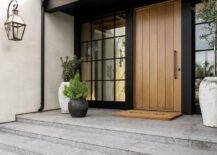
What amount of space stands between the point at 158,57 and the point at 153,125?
176 cm

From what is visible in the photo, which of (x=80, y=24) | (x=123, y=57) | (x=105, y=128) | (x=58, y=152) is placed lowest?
(x=58, y=152)

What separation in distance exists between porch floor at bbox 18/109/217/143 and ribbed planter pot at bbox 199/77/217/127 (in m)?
0.13

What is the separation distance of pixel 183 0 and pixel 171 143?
279 centimetres

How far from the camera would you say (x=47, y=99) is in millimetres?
5832

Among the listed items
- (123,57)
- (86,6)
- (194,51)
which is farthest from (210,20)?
(86,6)

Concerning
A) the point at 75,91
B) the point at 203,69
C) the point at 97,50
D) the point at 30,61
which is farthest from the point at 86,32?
the point at 203,69

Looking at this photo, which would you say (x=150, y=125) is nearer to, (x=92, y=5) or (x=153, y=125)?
(x=153, y=125)

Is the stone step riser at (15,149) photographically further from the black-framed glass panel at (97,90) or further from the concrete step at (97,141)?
the black-framed glass panel at (97,90)

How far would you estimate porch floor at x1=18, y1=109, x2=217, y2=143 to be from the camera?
10.6ft

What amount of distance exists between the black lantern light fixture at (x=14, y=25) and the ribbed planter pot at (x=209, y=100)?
3.27 metres

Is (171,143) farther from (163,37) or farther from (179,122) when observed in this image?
(163,37)

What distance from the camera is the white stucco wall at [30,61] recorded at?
500cm

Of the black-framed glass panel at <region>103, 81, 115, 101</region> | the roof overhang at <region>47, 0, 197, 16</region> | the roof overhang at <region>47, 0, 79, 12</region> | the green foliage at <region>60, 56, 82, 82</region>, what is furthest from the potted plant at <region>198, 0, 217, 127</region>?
the green foliage at <region>60, 56, 82, 82</region>

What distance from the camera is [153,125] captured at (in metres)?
3.88
